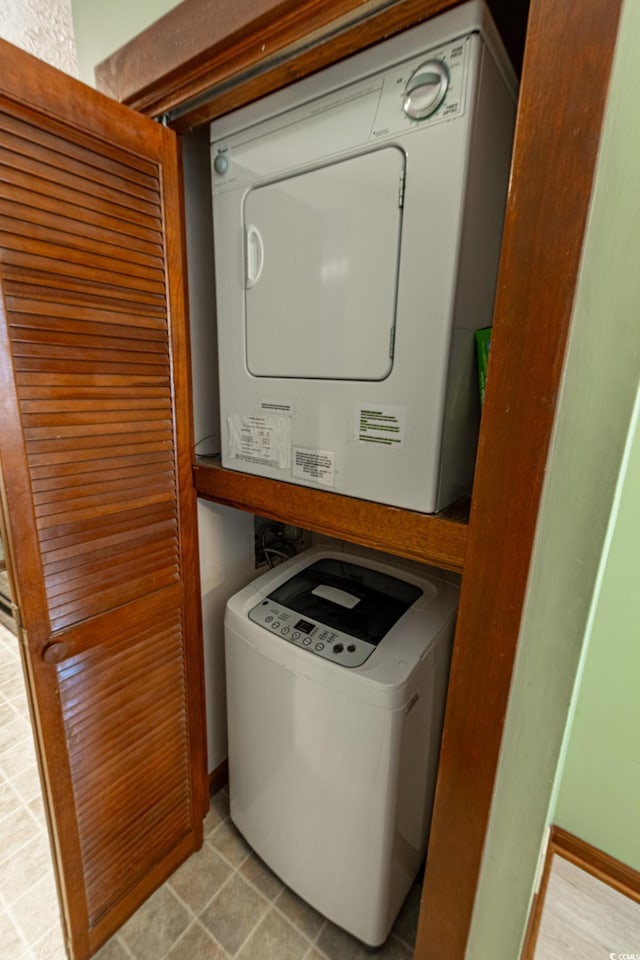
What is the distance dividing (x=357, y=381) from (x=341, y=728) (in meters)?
0.80

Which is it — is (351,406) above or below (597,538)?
above

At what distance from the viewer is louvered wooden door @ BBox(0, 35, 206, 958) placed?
0.76 meters

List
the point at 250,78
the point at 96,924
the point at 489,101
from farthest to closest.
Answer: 1. the point at 96,924
2. the point at 250,78
3. the point at 489,101

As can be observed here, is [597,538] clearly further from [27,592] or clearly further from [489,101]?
[27,592]

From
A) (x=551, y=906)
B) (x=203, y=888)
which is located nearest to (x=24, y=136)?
(x=203, y=888)

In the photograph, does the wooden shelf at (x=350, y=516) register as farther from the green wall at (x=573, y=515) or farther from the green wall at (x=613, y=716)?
the green wall at (x=613, y=716)

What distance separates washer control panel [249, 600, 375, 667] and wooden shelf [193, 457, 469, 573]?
313 millimetres

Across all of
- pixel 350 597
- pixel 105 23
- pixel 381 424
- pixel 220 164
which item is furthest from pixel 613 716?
pixel 105 23

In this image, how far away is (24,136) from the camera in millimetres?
725

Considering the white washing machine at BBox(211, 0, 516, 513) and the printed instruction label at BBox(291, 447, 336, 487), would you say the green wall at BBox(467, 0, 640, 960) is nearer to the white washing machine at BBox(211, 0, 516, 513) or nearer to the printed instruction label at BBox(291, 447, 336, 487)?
the white washing machine at BBox(211, 0, 516, 513)

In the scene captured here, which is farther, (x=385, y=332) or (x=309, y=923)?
(x=309, y=923)

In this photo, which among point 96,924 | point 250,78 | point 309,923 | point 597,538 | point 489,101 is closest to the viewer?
point 597,538

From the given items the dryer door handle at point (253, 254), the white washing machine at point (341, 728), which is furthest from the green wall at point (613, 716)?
the dryer door handle at point (253, 254)

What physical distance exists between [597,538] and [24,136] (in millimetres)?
1109
